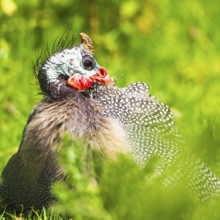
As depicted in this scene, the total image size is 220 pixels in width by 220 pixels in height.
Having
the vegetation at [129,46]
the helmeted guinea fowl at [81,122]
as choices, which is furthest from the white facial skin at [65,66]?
the vegetation at [129,46]

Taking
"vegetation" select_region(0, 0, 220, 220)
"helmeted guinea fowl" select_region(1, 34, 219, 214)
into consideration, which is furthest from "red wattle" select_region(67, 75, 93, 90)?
"vegetation" select_region(0, 0, 220, 220)

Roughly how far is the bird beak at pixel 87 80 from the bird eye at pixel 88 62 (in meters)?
0.04

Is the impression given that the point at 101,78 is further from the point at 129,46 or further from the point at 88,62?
the point at 129,46

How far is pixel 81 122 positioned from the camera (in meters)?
3.43

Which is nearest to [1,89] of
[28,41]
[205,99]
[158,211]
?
[28,41]

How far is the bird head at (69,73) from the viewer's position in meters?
3.61

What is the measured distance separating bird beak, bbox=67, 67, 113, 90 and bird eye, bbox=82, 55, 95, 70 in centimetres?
4

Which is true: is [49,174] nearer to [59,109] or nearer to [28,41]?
[59,109]

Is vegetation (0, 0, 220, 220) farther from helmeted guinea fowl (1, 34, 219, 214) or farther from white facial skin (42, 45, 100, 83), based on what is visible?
white facial skin (42, 45, 100, 83)

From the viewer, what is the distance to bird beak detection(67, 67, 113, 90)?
361 centimetres

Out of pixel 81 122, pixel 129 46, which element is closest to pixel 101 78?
pixel 81 122

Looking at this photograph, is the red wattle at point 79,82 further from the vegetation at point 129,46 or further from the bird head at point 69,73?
the vegetation at point 129,46

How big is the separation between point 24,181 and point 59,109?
42cm

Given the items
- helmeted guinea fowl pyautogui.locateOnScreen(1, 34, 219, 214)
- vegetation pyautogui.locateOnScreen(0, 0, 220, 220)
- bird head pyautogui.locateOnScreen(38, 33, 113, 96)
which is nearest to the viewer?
helmeted guinea fowl pyautogui.locateOnScreen(1, 34, 219, 214)
